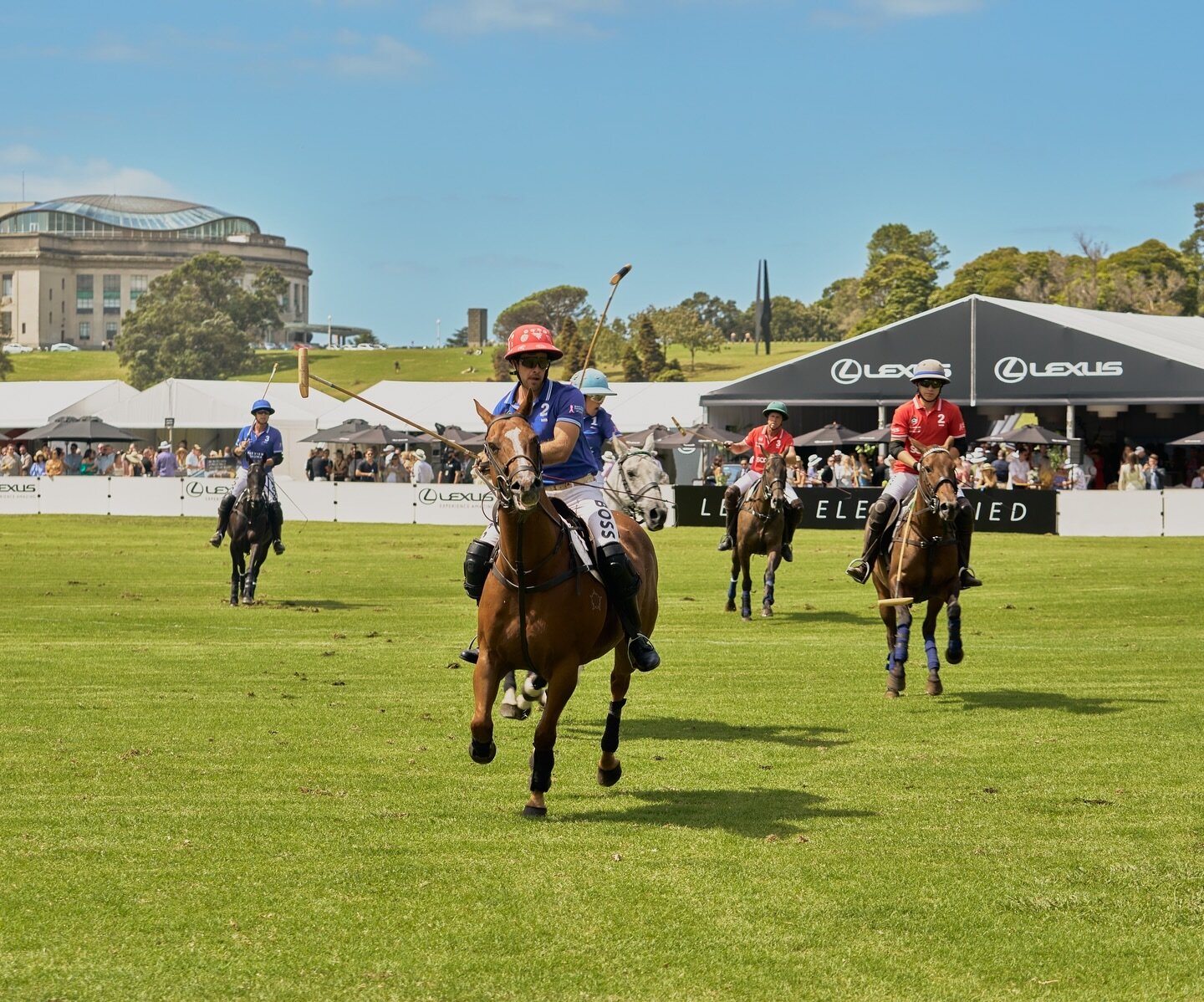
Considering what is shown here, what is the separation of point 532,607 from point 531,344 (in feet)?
5.58

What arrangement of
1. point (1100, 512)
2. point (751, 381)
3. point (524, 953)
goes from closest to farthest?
point (524, 953) < point (1100, 512) < point (751, 381)

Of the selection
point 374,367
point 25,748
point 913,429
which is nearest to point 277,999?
point 25,748

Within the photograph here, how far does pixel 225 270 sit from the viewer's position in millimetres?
192500

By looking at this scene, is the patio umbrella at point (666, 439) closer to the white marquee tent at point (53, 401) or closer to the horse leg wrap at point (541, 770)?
Answer: the white marquee tent at point (53, 401)

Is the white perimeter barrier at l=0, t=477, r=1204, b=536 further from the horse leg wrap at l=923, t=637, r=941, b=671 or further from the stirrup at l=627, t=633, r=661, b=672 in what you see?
the stirrup at l=627, t=633, r=661, b=672

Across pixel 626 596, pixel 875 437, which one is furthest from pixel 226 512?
pixel 875 437

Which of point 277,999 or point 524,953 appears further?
point 524,953

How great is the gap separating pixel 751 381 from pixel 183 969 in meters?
55.7

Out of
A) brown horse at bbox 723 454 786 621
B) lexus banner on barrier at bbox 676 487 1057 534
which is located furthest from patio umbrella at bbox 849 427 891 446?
brown horse at bbox 723 454 786 621

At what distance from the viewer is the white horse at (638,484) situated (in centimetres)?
1959

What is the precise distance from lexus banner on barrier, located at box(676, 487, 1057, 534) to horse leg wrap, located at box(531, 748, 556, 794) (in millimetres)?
30018

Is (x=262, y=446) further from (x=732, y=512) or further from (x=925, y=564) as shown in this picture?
(x=925, y=564)

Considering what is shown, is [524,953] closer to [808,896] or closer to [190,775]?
[808,896]

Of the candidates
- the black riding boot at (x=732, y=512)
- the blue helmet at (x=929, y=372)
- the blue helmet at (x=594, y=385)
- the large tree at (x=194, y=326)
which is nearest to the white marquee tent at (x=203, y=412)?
the black riding boot at (x=732, y=512)
